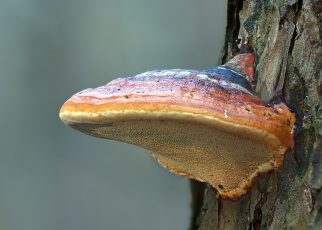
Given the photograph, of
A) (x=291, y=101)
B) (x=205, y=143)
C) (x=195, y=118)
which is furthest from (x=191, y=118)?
(x=291, y=101)

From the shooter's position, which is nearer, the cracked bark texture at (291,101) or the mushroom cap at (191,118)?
the mushroom cap at (191,118)

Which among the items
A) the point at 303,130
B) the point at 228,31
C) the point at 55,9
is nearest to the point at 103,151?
the point at 55,9

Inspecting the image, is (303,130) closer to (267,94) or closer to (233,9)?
(267,94)

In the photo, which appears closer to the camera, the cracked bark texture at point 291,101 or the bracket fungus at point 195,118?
the bracket fungus at point 195,118

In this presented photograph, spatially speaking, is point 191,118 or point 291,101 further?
point 291,101

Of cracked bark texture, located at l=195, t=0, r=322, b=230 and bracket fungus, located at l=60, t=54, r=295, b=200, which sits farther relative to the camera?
cracked bark texture, located at l=195, t=0, r=322, b=230

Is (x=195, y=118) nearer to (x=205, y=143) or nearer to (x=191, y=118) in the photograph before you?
(x=191, y=118)
